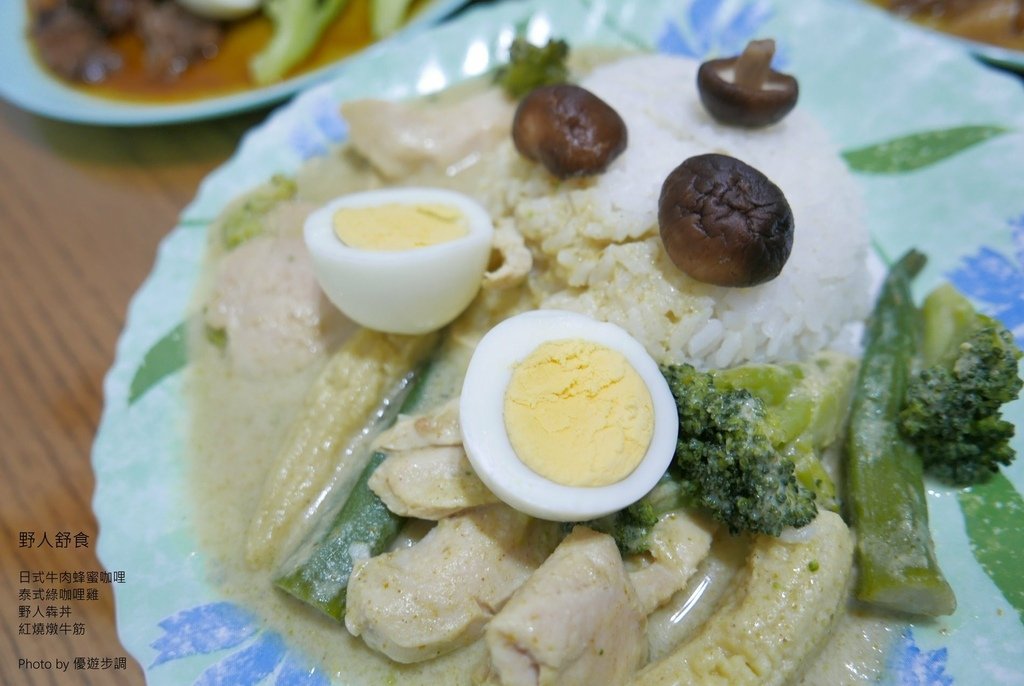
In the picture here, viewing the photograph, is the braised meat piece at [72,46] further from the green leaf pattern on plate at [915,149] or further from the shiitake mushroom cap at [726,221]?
the green leaf pattern on plate at [915,149]

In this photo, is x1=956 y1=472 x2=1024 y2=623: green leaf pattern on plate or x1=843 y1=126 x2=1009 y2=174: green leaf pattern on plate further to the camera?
x1=843 y1=126 x2=1009 y2=174: green leaf pattern on plate

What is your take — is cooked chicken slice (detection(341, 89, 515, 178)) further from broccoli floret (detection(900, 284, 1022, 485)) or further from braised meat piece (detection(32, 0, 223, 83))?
broccoli floret (detection(900, 284, 1022, 485))

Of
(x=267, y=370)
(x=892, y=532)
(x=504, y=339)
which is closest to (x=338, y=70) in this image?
(x=267, y=370)

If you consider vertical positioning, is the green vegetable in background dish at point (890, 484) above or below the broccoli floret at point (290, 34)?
below

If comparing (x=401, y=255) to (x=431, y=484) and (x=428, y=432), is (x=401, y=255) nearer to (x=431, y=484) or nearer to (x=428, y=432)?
(x=428, y=432)

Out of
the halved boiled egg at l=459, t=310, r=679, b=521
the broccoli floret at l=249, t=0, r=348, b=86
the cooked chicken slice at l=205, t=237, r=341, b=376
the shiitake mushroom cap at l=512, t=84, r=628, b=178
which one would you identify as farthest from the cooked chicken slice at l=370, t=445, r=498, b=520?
the broccoli floret at l=249, t=0, r=348, b=86

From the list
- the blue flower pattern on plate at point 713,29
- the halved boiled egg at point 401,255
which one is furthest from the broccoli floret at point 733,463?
the blue flower pattern on plate at point 713,29

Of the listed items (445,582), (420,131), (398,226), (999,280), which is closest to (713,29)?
(420,131)
